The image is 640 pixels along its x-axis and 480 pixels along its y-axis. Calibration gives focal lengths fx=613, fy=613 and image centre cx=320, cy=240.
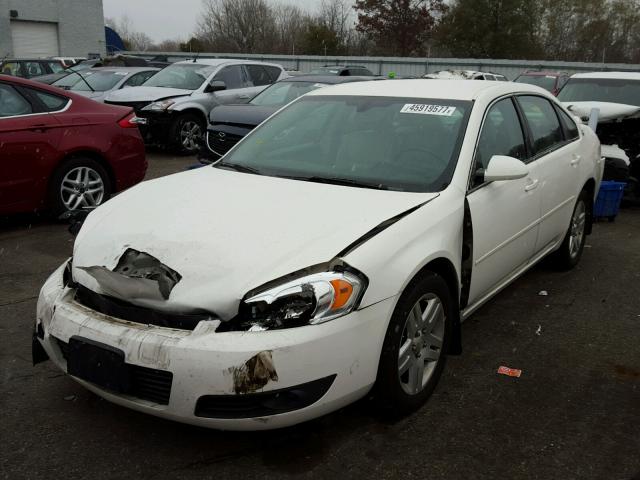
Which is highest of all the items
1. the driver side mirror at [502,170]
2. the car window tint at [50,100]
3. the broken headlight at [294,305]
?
the car window tint at [50,100]

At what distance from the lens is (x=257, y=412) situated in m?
2.37

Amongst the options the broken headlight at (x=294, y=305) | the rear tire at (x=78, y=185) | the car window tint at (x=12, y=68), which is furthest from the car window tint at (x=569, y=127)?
the car window tint at (x=12, y=68)

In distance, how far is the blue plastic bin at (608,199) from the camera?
671 cm

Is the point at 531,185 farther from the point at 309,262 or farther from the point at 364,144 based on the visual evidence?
the point at 309,262

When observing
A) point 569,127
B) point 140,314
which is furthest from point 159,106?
point 140,314

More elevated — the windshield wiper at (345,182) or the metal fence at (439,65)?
the metal fence at (439,65)

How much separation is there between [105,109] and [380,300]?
511cm

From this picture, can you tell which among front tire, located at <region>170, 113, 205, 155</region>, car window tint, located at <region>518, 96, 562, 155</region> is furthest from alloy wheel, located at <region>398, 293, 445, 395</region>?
front tire, located at <region>170, 113, 205, 155</region>

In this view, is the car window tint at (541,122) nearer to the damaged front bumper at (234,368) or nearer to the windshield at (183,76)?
the damaged front bumper at (234,368)

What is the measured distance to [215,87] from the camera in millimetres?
11398

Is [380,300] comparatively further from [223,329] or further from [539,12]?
[539,12]

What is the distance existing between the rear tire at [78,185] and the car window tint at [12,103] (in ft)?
2.05

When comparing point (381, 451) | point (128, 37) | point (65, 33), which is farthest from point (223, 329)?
point (128, 37)

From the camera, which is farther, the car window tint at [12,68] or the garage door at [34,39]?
the garage door at [34,39]
